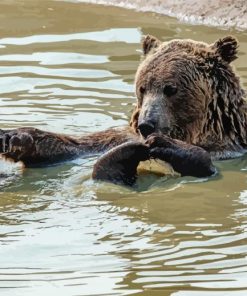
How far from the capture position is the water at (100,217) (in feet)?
18.9

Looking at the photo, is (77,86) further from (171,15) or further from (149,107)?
(171,15)

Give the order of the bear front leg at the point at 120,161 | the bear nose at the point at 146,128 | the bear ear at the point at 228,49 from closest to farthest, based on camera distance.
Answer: the bear front leg at the point at 120,161 → the bear nose at the point at 146,128 → the bear ear at the point at 228,49

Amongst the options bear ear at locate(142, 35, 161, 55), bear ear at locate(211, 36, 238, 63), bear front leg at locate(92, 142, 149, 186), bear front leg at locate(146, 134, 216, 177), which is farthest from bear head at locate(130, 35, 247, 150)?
bear front leg at locate(92, 142, 149, 186)

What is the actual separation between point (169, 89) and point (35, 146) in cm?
110

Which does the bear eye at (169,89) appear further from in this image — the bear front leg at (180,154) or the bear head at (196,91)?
the bear front leg at (180,154)

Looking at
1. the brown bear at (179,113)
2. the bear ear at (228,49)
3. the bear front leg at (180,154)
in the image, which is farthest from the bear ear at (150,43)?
the bear front leg at (180,154)

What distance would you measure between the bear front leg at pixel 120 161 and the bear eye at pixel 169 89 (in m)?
0.86

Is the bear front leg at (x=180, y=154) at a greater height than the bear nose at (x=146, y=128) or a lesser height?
lesser

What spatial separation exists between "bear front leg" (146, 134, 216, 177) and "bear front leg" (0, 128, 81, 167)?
3.00ft

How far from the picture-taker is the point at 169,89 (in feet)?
27.1

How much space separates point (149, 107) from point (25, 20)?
6363mm

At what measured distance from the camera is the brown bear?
806 centimetres

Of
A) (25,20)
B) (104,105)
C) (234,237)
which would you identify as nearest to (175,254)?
(234,237)

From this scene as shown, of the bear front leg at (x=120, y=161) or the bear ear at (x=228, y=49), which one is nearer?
the bear front leg at (x=120, y=161)
